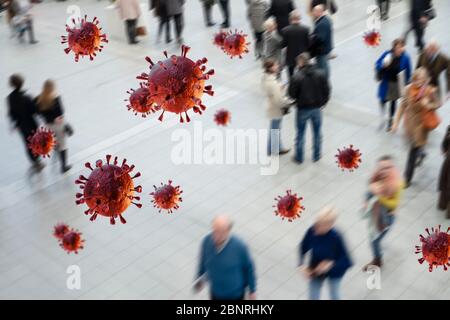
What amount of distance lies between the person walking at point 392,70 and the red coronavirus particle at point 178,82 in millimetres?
6274

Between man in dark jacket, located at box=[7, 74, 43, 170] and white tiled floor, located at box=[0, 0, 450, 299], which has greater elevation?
man in dark jacket, located at box=[7, 74, 43, 170]

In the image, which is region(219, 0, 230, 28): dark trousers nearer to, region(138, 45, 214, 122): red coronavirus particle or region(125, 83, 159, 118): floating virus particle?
region(125, 83, 159, 118): floating virus particle

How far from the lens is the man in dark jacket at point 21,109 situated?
863 cm

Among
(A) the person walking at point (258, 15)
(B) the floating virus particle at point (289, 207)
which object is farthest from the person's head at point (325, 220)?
(A) the person walking at point (258, 15)

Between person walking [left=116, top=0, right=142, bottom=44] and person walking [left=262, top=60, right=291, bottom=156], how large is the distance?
232 inches

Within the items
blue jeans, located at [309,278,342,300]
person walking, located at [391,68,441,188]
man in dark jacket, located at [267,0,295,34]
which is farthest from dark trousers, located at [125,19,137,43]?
blue jeans, located at [309,278,342,300]

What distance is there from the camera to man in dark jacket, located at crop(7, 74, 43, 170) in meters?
8.63

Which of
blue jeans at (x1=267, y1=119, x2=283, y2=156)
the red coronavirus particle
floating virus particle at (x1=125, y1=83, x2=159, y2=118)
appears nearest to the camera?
the red coronavirus particle

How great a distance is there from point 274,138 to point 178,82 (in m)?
6.03

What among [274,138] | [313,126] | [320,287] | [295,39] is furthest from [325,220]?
[295,39]

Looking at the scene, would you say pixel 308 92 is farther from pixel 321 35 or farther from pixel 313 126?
pixel 321 35

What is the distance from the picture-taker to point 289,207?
7.45 m

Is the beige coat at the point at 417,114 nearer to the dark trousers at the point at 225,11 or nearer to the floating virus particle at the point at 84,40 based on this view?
the floating virus particle at the point at 84,40
